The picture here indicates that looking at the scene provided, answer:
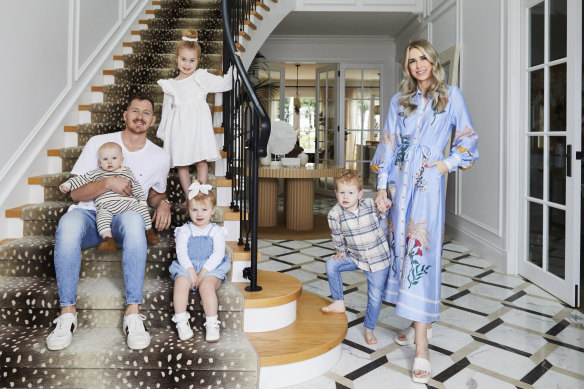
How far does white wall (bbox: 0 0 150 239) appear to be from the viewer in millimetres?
2732

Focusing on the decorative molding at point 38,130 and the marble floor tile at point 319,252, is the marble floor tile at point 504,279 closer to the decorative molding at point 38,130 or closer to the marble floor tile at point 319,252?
the marble floor tile at point 319,252

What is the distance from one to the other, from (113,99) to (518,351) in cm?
321

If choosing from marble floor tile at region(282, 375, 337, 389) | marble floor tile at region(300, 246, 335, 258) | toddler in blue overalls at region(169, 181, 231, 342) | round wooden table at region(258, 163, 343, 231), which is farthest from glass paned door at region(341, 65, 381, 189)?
marble floor tile at region(282, 375, 337, 389)

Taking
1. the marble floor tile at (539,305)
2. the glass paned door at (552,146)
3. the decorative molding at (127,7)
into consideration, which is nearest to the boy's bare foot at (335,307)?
the marble floor tile at (539,305)

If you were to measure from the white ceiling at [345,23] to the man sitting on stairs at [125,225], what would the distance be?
187 inches

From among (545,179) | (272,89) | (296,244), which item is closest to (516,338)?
(545,179)

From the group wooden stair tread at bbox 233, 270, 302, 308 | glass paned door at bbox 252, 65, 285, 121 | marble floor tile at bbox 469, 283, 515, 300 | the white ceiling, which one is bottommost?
marble floor tile at bbox 469, 283, 515, 300

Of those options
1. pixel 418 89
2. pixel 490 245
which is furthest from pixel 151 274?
pixel 490 245

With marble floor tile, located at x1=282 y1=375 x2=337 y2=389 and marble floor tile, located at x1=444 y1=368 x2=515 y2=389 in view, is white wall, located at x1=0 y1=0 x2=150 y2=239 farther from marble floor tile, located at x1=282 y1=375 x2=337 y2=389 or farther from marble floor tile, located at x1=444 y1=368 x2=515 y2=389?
marble floor tile, located at x1=444 y1=368 x2=515 y2=389

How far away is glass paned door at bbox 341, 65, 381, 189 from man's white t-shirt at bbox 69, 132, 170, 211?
5926mm

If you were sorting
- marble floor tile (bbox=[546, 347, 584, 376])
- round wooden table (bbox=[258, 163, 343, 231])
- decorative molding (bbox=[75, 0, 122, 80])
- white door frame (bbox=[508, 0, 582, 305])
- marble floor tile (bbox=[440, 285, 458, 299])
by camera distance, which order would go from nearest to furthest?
marble floor tile (bbox=[546, 347, 584, 376]) < white door frame (bbox=[508, 0, 582, 305]) < marble floor tile (bbox=[440, 285, 458, 299]) < decorative molding (bbox=[75, 0, 122, 80]) < round wooden table (bbox=[258, 163, 343, 231])

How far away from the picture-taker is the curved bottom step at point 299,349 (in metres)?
1.95

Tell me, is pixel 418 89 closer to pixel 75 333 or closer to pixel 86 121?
pixel 75 333

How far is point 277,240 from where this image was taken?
5062 mm
